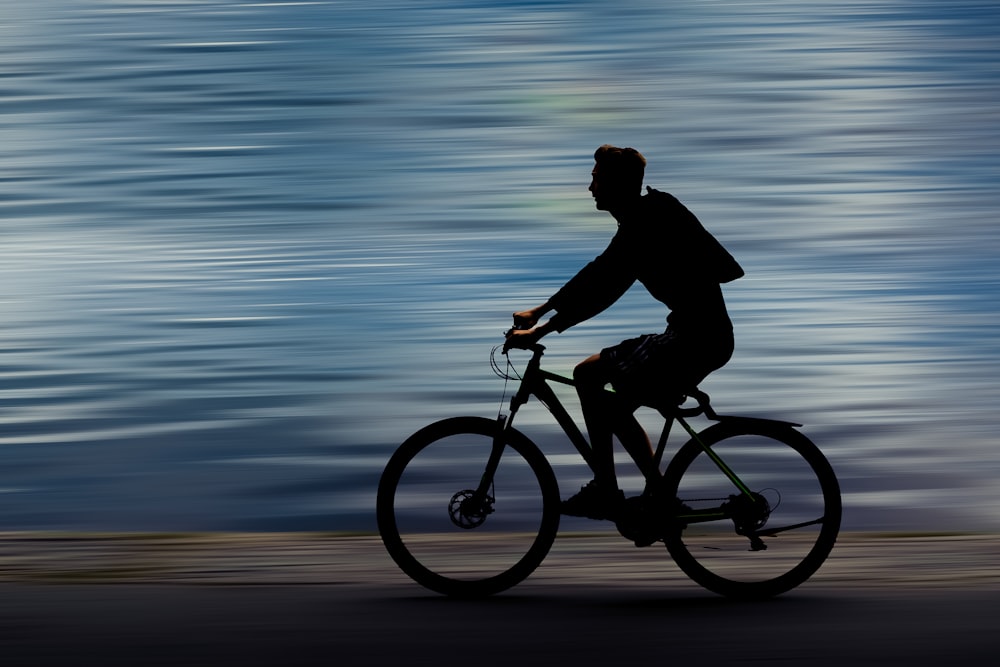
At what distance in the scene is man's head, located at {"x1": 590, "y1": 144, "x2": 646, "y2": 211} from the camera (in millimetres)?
6367

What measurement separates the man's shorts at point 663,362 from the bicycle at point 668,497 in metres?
0.07

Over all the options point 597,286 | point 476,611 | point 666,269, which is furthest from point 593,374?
point 476,611

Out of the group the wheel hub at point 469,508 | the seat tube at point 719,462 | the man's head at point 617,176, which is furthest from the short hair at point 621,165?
the wheel hub at point 469,508

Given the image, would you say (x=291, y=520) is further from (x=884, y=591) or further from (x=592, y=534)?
(x=884, y=591)

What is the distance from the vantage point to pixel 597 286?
636 cm

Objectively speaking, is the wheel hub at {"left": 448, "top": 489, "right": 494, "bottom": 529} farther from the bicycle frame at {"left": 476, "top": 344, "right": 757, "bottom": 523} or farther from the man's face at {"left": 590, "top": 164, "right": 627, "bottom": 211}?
the man's face at {"left": 590, "top": 164, "right": 627, "bottom": 211}

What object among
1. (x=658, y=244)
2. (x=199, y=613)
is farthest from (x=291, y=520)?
(x=658, y=244)

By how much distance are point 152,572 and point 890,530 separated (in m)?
3.56

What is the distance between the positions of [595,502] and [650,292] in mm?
809

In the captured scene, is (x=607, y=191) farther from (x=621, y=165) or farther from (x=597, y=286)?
(x=597, y=286)

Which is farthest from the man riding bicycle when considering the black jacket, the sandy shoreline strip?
the sandy shoreline strip

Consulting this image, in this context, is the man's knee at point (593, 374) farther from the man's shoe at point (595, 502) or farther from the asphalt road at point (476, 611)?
the asphalt road at point (476, 611)

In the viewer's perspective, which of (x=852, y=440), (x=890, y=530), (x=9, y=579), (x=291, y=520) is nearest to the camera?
(x=9, y=579)

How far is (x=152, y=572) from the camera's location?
23.5 ft
